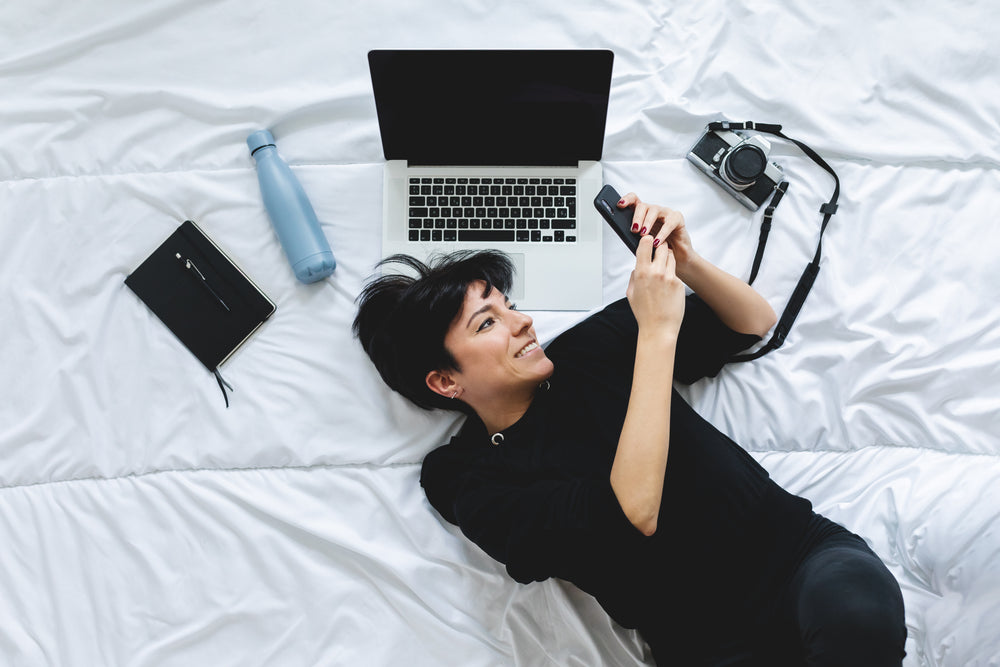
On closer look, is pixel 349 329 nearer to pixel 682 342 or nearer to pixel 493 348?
pixel 493 348

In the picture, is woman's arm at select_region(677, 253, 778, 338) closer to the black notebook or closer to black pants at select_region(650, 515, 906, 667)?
black pants at select_region(650, 515, 906, 667)

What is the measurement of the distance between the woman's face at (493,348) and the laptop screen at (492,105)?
0.28 meters

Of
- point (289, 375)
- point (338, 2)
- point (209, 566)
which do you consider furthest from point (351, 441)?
point (338, 2)

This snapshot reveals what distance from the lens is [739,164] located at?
4.33 feet

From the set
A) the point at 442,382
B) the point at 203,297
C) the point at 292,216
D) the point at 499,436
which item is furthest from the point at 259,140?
the point at 499,436

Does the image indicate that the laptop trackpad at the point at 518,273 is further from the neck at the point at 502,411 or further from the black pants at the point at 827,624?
the black pants at the point at 827,624

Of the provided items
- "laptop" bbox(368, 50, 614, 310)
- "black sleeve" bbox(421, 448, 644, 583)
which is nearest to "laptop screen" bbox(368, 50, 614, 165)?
"laptop" bbox(368, 50, 614, 310)

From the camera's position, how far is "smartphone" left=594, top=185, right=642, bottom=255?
1162 millimetres

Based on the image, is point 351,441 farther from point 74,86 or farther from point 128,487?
point 74,86

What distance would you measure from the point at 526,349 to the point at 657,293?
21cm

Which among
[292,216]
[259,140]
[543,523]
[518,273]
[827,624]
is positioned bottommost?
[827,624]

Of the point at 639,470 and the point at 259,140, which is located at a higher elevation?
the point at 259,140

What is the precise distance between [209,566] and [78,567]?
202mm

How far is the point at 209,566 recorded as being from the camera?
1.25 metres
